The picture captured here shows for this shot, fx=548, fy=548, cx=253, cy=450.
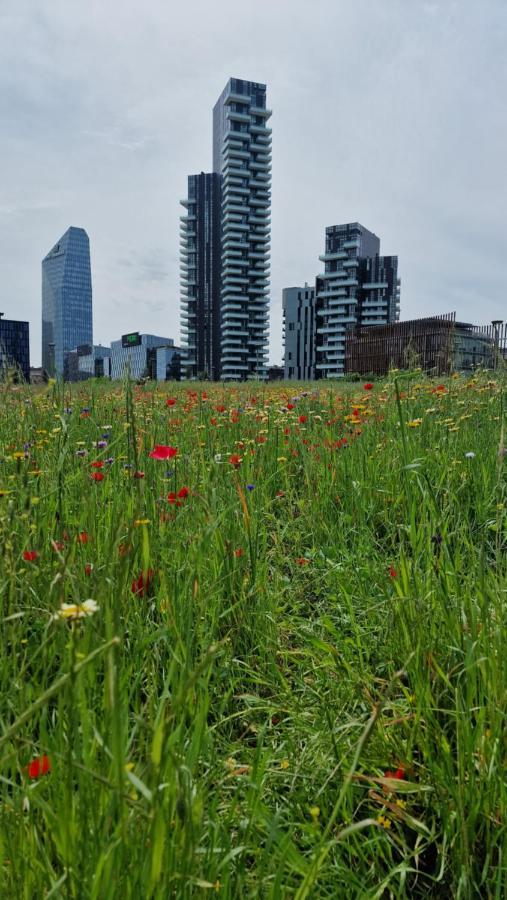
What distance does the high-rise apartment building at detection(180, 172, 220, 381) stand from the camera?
3839 inches

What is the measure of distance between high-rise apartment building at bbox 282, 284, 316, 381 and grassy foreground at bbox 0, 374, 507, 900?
3764 inches

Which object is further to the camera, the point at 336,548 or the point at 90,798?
the point at 336,548

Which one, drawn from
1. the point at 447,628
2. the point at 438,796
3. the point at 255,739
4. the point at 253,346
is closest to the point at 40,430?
the point at 255,739

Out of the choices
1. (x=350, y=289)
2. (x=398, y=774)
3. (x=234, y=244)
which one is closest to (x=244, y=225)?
(x=234, y=244)

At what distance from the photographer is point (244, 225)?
3824 inches

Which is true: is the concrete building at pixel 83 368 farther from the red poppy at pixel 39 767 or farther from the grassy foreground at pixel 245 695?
the red poppy at pixel 39 767

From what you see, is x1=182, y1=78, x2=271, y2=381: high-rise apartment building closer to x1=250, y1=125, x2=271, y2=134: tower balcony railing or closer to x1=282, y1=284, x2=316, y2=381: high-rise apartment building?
x1=250, y1=125, x2=271, y2=134: tower balcony railing

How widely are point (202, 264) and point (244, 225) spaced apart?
10057 millimetres

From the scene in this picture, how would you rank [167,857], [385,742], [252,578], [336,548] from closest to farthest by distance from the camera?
[167,857] → [385,742] → [252,578] → [336,548]

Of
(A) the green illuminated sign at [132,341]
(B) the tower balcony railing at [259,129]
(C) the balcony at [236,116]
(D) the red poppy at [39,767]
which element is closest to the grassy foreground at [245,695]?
(D) the red poppy at [39,767]

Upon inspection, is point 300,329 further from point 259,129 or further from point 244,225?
point 259,129

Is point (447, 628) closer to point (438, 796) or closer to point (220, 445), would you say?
point (438, 796)

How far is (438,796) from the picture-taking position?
967 millimetres

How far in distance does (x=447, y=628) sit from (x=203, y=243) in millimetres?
105274
